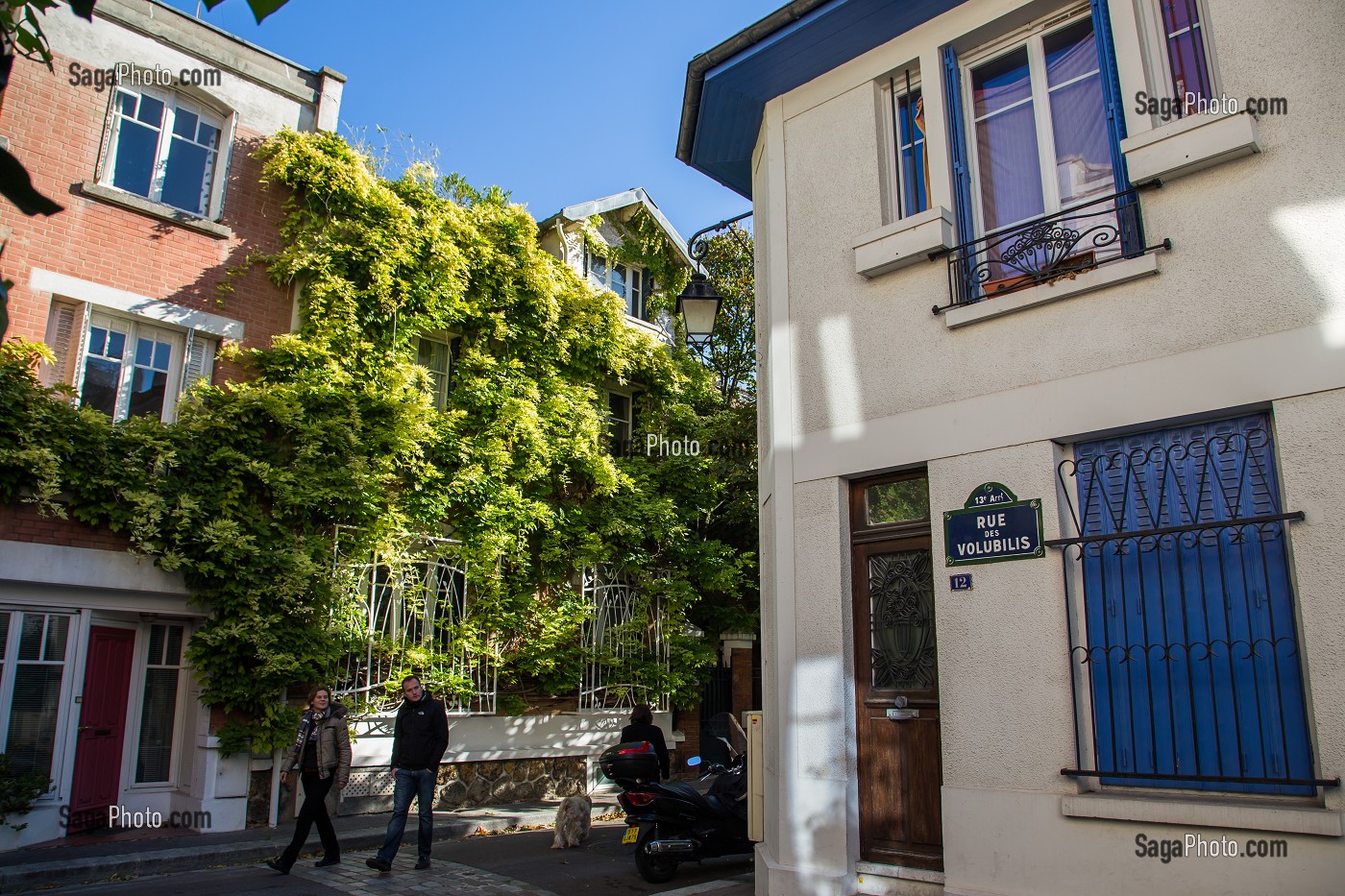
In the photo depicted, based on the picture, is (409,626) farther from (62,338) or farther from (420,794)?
(62,338)

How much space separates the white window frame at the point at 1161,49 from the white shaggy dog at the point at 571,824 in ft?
29.1

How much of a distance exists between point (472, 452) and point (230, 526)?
11.4 feet

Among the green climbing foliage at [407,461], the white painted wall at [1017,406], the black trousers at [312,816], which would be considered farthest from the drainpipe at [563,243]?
the black trousers at [312,816]

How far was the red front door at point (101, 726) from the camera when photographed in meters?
10.6

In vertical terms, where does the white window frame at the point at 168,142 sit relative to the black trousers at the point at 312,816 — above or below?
above

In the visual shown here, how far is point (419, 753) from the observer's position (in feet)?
30.3

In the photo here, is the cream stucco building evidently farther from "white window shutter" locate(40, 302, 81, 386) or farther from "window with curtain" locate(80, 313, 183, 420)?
"white window shutter" locate(40, 302, 81, 386)

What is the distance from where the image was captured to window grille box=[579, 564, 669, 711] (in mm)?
15164

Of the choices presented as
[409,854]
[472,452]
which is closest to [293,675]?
[409,854]

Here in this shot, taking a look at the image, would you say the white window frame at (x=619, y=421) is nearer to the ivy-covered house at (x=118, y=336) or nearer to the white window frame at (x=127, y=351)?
the ivy-covered house at (x=118, y=336)

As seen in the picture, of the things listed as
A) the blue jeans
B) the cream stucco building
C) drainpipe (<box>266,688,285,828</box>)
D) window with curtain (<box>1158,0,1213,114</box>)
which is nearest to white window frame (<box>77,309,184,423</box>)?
drainpipe (<box>266,688,285,828</box>)

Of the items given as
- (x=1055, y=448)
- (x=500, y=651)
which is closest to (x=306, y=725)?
(x=500, y=651)

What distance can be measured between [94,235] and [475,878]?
8379mm

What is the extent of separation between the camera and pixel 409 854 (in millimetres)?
10016
